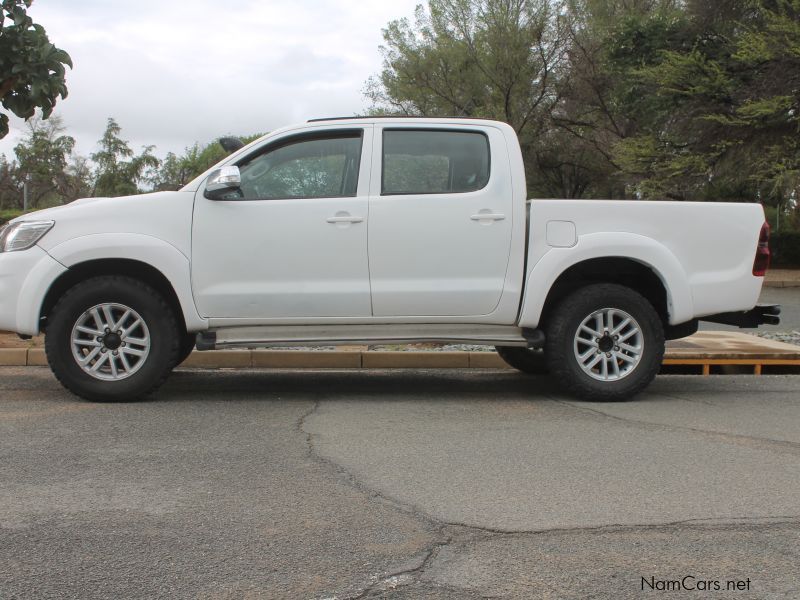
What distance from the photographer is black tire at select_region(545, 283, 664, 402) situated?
23.4 feet

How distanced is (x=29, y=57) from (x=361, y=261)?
200 inches

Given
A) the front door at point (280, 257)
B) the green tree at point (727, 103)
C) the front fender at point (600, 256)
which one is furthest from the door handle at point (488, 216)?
the green tree at point (727, 103)

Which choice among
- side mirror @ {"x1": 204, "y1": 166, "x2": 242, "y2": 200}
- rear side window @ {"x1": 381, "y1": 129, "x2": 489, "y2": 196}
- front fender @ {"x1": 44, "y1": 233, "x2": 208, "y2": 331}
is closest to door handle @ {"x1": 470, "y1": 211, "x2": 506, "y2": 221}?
rear side window @ {"x1": 381, "y1": 129, "x2": 489, "y2": 196}

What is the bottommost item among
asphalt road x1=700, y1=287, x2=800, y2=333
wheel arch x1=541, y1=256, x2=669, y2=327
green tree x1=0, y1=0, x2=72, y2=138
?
asphalt road x1=700, y1=287, x2=800, y2=333

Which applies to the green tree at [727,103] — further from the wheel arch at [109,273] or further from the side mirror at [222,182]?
the wheel arch at [109,273]

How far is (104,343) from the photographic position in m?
6.94

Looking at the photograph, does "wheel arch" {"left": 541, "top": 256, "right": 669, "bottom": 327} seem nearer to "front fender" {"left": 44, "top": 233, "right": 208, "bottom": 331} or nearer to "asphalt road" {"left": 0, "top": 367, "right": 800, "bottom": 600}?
"asphalt road" {"left": 0, "top": 367, "right": 800, "bottom": 600}

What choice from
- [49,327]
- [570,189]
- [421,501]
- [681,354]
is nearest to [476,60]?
[570,189]

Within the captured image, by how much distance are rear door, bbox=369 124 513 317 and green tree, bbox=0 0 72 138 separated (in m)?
4.59

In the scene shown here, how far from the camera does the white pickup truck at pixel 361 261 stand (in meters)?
6.90

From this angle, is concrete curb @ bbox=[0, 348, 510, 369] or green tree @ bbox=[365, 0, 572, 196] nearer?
concrete curb @ bbox=[0, 348, 510, 369]

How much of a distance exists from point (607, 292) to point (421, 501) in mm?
3286

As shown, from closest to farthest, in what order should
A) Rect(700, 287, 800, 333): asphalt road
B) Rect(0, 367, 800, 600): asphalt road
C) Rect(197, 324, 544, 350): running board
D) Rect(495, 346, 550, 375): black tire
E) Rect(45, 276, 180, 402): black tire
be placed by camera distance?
Rect(0, 367, 800, 600): asphalt road
Rect(45, 276, 180, 402): black tire
Rect(197, 324, 544, 350): running board
Rect(495, 346, 550, 375): black tire
Rect(700, 287, 800, 333): asphalt road

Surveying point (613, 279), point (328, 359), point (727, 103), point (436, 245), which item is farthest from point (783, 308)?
point (436, 245)
